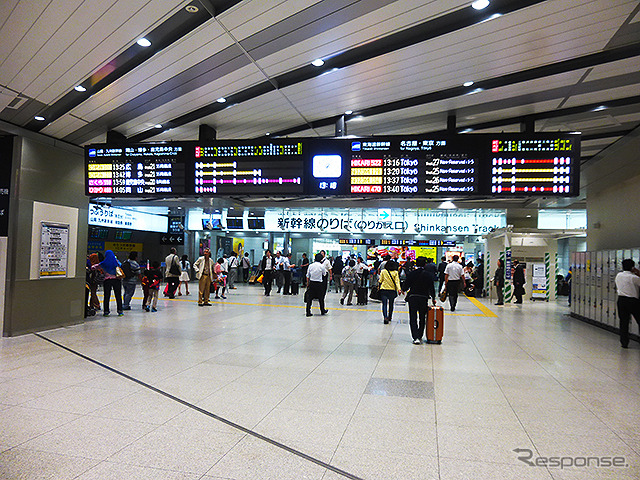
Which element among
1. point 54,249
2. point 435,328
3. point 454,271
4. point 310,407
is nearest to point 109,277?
point 54,249

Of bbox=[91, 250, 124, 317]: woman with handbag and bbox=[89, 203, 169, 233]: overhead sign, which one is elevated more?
bbox=[89, 203, 169, 233]: overhead sign

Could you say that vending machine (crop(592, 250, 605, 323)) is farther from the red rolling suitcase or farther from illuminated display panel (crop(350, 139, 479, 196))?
illuminated display panel (crop(350, 139, 479, 196))

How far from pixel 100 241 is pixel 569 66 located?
21.7 meters

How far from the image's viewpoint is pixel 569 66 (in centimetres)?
559

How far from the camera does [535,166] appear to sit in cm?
638

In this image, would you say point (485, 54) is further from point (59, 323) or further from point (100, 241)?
point (100, 241)

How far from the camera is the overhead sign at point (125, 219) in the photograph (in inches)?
792

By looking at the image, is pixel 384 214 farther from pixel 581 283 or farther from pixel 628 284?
pixel 628 284

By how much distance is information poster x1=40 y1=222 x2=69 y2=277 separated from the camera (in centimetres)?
827

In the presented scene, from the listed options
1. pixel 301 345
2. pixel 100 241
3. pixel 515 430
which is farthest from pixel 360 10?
pixel 100 241

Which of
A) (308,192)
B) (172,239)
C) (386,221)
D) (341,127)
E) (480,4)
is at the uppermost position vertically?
(480,4)

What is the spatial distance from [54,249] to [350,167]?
584cm

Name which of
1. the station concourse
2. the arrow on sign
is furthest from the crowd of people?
the arrow on sign

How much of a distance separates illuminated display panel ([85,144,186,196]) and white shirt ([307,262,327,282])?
481 cm
